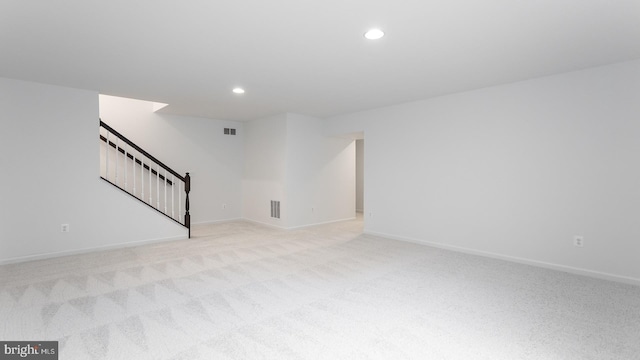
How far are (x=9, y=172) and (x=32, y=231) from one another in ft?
2.71

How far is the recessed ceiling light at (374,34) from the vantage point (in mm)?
2551

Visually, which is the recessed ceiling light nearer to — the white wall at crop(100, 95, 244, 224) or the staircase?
the staircase

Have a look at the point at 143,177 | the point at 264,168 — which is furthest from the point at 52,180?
the point at 264,168

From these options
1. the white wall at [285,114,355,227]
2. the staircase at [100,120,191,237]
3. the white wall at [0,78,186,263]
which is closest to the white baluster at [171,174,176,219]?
the staircase at [100,120,191,237]

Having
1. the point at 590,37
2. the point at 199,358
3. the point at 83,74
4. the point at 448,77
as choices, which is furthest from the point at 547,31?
the point at 83,74

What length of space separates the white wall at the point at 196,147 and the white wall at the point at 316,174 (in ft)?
6.06

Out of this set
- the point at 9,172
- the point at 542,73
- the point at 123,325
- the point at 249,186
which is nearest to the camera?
the point at 123,325

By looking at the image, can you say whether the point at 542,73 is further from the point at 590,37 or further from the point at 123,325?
the point at 123,325

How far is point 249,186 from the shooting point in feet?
24.0

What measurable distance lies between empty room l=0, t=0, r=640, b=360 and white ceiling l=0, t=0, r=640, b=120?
0.02m

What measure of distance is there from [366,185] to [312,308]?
3.62 m

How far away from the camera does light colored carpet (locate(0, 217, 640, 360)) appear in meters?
2.06

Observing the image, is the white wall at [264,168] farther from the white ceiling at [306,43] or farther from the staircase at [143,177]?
the white ceiling at [306,43]

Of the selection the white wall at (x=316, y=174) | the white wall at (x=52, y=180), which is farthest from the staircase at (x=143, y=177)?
the white wall at (x=316, y=174)
